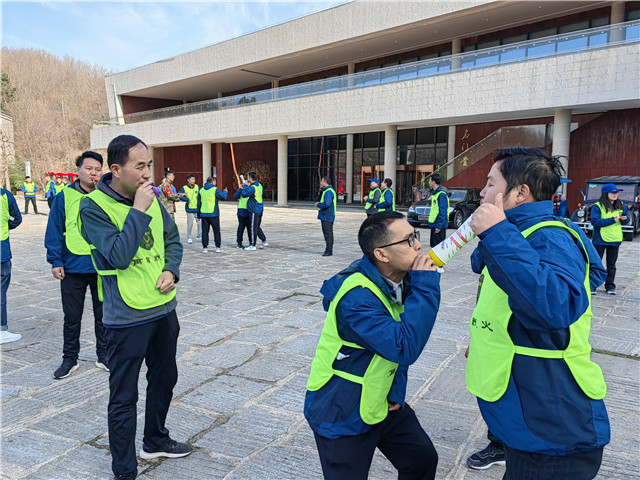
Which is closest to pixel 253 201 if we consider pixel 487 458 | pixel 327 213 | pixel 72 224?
pixel 327 213

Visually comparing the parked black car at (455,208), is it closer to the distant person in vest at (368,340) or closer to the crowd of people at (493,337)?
the crowd of people at (493,337)

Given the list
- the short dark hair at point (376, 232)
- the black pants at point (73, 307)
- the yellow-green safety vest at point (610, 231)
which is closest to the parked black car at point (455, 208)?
the yellow-green safety vest at point (610, 231)

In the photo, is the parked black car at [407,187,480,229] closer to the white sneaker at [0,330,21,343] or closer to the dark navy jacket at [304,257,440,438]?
the white sneaker at [0,330,21,343]

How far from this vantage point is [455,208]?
15.8m

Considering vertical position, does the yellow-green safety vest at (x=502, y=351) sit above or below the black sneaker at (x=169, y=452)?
above

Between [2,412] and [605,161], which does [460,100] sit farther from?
[2,412]

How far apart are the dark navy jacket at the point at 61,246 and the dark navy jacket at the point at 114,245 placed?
5.43 feet

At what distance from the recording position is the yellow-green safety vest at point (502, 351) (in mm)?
1535

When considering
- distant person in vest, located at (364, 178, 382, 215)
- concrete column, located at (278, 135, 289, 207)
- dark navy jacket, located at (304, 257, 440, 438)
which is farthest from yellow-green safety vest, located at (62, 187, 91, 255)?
concrete column, located at (278, 135, 289, 207)

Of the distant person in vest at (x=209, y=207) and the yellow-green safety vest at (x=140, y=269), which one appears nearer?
the yellow-green safety vest at (x=140, y=269)

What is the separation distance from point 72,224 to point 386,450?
3369mm

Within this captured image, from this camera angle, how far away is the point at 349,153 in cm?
2906

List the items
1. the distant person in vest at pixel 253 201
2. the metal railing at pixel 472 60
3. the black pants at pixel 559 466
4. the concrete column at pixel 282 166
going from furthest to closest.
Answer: the concrete column at pixel 282 166
the metal railing at pixel 472 60
the distant person in vest at pixel 253 201
the black pants at pixel 559 466

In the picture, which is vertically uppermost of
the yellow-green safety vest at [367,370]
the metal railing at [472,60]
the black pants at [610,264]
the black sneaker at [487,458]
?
the metal railing at [472,60]
